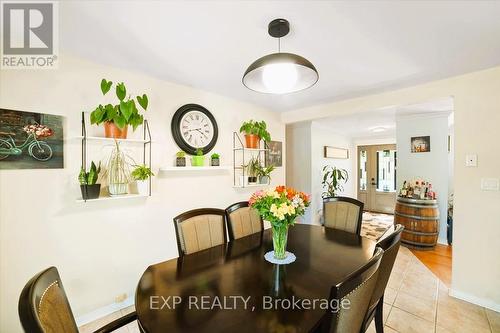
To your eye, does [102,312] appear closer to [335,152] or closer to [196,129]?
[196,129]

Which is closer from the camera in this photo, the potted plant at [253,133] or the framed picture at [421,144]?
the potted plant at [253,133]

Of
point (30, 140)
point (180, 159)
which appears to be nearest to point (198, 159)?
point (180, 159)

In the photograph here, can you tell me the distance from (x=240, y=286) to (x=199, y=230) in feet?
2.34

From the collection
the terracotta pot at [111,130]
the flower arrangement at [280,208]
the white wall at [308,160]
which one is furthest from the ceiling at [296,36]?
the white wall at [308,160]

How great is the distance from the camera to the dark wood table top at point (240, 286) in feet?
2.86

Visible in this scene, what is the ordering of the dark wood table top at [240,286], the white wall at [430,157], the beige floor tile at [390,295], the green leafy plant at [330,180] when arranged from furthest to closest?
the green leafy plant at [330,180], the white wall at [430,157], the beige floor tile at [390,295], the dark wood table top at [240,286]

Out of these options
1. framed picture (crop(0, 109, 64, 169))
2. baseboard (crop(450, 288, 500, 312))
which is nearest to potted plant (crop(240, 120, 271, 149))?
framed picture (crop(0, 109, 64, 169))

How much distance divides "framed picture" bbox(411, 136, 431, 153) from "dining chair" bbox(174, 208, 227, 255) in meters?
3.73

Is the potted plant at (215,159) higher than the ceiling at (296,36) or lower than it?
lower

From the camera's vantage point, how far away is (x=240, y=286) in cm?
113

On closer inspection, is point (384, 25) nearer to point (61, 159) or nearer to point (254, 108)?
point (254, 108)

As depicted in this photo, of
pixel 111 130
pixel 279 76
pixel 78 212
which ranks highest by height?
pixel 279 76

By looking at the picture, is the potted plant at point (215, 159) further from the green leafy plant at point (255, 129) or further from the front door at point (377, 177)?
the front door at point (377, 177)

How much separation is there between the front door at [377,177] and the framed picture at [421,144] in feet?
7.92
